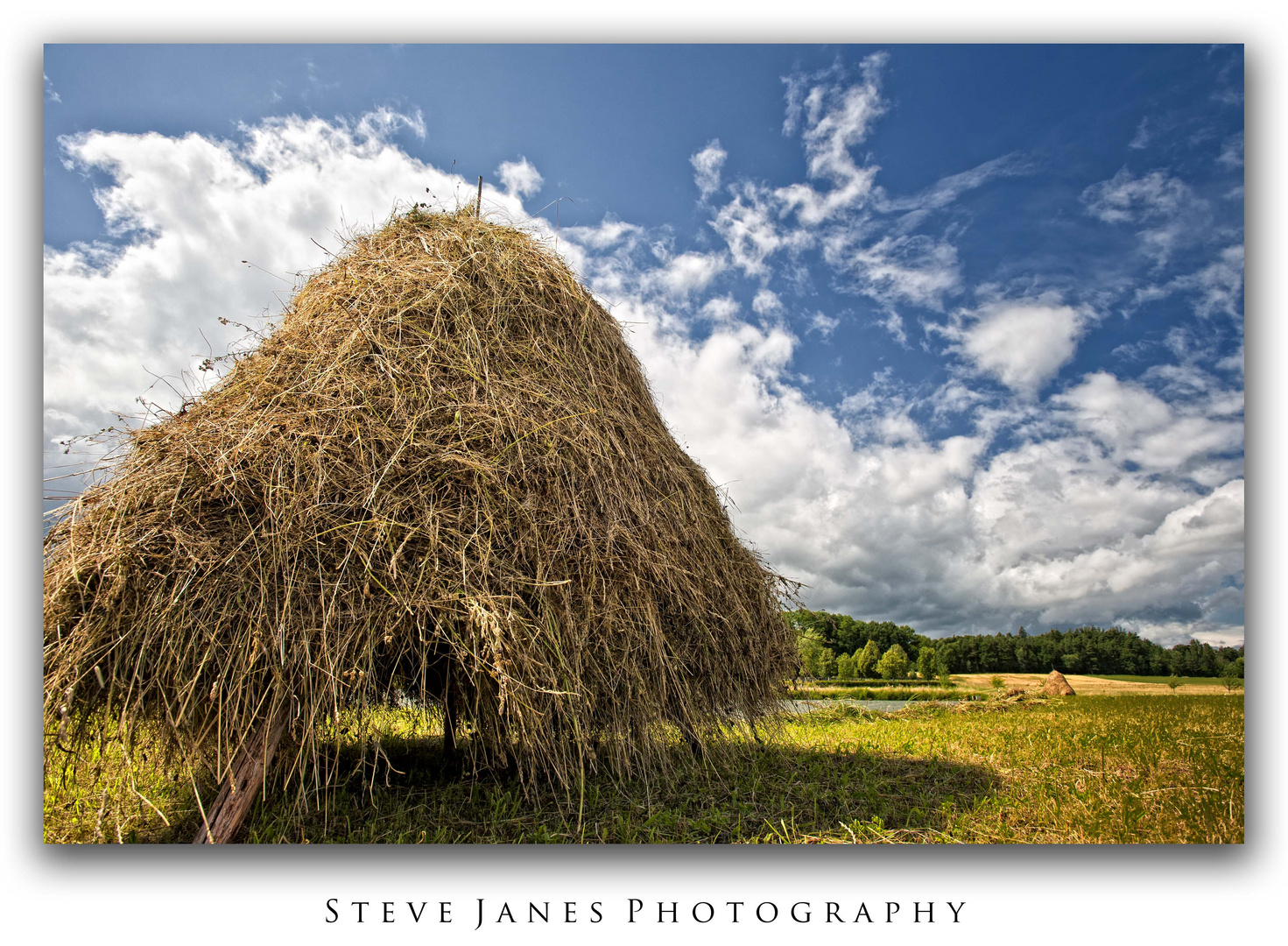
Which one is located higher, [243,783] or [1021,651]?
[1021,651]

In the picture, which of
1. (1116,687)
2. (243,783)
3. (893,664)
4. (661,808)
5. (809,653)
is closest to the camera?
(243,783)

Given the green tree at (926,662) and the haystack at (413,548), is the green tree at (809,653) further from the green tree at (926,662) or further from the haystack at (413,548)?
the green tree at (926,662)

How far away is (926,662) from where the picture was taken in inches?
285

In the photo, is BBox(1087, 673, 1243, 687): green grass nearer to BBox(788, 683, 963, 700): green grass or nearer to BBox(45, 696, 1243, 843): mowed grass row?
BBox(45, 696, 1243, 843): mowed grass row

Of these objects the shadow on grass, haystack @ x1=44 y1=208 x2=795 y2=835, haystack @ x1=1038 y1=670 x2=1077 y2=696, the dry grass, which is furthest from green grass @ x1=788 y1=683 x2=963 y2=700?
haystack @ x1=1038 y1=670 x2=1077 y2=696

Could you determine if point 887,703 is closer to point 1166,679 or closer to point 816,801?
point 816,801

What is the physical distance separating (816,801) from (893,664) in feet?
10.3

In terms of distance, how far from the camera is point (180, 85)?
12.7ft

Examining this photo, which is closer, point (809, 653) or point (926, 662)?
point (809, 653)

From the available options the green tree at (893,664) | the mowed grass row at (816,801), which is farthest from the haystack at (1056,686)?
the green tree at (893,664)

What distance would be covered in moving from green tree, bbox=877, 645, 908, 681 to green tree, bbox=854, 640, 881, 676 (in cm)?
6

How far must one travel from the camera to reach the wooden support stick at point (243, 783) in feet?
11.2

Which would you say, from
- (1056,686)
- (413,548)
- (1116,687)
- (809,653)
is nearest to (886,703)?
(1056,686)

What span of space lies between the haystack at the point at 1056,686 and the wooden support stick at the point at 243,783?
5.17 meters
